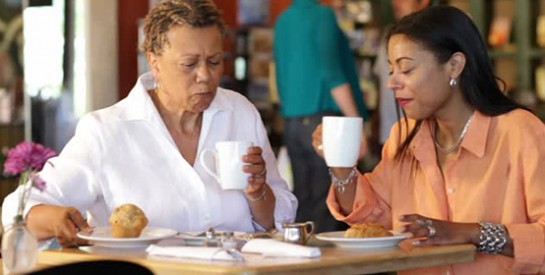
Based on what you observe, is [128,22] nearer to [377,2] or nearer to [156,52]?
[377,2]

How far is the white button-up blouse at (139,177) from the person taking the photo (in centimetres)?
329

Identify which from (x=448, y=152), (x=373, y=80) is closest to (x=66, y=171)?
(x=448, y=152)

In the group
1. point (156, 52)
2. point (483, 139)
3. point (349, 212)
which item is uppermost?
point (156, 52)

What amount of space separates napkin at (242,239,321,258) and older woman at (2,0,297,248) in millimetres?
416

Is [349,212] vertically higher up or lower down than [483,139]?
lower down

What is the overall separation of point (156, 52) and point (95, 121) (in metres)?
0.24

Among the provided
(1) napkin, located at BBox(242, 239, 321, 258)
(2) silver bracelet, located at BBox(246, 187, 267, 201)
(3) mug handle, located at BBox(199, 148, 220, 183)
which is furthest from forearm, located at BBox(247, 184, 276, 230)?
(1) napkin, located at BBox(242, 239, 321, 258)

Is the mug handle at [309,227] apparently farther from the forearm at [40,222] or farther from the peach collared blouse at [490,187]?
the forearm at [40,222]

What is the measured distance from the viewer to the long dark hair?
3291 mm

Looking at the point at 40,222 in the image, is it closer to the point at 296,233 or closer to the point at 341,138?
the point at 296,233

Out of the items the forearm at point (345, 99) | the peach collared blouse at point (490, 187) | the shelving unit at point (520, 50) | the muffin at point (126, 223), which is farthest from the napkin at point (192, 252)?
the shelving unit at point (520, 50)

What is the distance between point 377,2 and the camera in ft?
28.9

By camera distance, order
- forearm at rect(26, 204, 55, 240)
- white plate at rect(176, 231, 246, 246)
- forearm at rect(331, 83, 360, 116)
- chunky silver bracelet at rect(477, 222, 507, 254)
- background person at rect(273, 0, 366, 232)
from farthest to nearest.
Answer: background person at rect(273, 0, 366, 232) < forearm at rect(331, 83, 360, 116) < chunky silver bracelet at rect(477, 222, 507, 254) < forearm at rect(26, 204, 55, 240) < white plate at rect(176, 231, 246, 246)

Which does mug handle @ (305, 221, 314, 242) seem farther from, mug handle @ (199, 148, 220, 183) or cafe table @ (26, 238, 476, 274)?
mug handle @ (199, 148, 220, 183)
